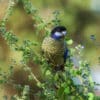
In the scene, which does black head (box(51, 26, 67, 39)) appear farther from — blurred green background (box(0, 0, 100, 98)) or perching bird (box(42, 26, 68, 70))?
blurred green background (box(0, 0, 100, 98))

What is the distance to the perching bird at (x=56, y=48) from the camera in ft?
7.69

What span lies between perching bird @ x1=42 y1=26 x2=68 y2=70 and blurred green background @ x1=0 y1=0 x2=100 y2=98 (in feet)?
3.58

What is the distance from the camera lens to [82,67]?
1.99 meters

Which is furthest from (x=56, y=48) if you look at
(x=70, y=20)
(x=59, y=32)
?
(x=70, y=20)

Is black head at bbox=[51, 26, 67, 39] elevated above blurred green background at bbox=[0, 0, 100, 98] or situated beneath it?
situated beneath

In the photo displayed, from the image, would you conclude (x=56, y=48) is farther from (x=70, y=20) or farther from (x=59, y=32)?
(x=70, y=20)

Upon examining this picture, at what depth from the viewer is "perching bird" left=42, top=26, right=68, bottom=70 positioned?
234cm

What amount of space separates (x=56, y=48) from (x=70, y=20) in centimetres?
167

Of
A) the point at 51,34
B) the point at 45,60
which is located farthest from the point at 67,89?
the point at 51,34

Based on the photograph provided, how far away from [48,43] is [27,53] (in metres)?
0.30

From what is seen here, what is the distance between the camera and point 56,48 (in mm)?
2447

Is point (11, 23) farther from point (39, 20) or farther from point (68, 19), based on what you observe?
point (39, 20)

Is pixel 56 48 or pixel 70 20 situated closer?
pixel 56 48

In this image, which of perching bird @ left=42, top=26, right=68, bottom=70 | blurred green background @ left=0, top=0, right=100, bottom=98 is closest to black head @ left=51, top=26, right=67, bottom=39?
perching bird @ left=42, top=26, right=68, bottom=70
